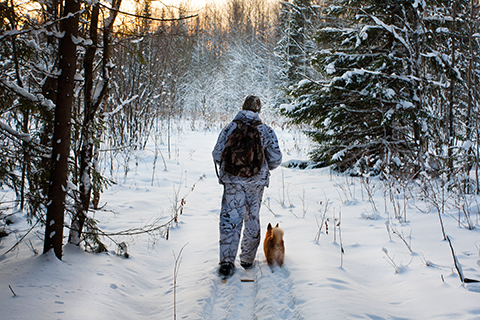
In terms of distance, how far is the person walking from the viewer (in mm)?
3107

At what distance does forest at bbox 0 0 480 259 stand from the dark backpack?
1.16 m

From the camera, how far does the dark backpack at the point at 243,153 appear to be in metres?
3.10

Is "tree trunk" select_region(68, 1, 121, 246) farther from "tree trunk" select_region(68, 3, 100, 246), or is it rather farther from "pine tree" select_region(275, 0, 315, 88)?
"pine tree" select_region(275, 0, 315, 88)

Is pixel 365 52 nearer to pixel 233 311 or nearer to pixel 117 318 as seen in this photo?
pixel 233 311

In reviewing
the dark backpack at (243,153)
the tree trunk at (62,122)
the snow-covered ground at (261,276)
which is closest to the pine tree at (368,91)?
the snow-covered ground at (261,276)

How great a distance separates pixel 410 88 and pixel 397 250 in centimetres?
420

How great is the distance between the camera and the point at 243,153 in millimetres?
3094

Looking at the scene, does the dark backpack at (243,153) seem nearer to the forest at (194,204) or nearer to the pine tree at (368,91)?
the forest at (194,204)

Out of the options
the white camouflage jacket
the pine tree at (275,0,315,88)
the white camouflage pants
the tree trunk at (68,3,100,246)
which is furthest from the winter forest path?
the pine tree at (275,0,315,88)

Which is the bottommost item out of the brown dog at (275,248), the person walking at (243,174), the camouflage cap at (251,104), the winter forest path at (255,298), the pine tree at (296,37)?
the winter forest path at (255,298)

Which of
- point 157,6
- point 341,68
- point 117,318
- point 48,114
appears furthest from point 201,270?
point 341,68

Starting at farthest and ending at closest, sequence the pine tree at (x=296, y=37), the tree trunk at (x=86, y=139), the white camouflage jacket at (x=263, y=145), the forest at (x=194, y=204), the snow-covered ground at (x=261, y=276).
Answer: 1. the pine tree at (x=296, y=37)
2. the white camouflage jacket at (x=263, y=145)
3. the tree trunk at (x=86, y=139)
4. the forest at (x=194, y=204)
5. the snow-covered ground at (x=261, y=276)

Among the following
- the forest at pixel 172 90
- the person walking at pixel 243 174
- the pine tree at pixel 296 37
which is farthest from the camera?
the pine tree at pixel 296 37

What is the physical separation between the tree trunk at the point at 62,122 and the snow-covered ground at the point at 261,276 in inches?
16.7
